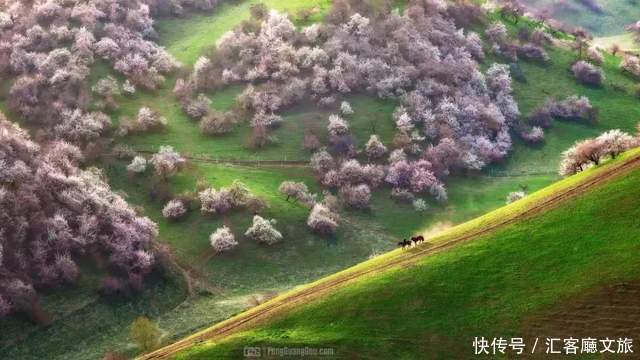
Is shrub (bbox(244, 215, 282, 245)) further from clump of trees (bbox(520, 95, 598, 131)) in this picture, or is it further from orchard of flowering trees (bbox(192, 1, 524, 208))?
clump of trees (bbox(520, 95, 598, 131))

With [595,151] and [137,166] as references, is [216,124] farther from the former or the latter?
[595,151]

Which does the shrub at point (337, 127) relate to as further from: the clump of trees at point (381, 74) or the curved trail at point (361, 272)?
the curved trail at point (361, 272)

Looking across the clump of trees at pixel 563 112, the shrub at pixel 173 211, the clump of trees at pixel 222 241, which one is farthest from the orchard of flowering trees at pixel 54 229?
the clump of trees at pixel 563 112

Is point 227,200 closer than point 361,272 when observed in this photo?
No

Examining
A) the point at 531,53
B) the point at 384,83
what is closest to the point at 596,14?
the point at 531,53

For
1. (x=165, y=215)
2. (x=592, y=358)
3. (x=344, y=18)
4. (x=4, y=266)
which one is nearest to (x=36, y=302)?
(x=4, y=266)

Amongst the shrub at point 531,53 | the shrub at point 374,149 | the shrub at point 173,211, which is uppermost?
the shrub at point 531,53

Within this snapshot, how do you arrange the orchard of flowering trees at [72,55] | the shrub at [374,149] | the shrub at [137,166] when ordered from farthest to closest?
the shrub at [374,149] → the orchard of flowering trees at [72,55] → the shrub at [137,166]
